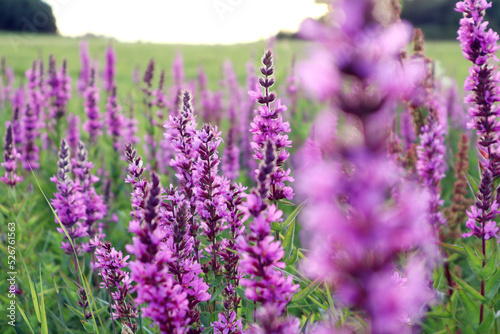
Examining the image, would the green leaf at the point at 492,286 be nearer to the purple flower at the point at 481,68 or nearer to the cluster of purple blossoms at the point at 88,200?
the purple flower at the point at 481,68

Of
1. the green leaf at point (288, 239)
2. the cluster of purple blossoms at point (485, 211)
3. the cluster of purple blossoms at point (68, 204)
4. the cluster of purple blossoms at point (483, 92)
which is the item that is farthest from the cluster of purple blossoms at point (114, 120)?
the cluster of purple blossoms at point (485, 211)

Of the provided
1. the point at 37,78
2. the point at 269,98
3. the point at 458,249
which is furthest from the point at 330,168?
the point at 37,78

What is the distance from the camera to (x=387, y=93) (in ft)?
3.32

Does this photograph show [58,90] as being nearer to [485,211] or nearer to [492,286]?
[485,211]

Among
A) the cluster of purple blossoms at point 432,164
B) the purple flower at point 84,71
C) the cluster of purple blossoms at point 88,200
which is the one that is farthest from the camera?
the purple flower at point 84,71

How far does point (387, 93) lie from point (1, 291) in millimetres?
4397

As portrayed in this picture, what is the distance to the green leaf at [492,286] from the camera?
8.78ft

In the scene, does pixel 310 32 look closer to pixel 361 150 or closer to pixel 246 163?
pixel 361 150

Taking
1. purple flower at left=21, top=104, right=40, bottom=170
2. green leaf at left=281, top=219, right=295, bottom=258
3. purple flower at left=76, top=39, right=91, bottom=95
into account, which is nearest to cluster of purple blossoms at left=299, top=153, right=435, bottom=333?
green leaf at left=281, top=219, right=295, bottom=258

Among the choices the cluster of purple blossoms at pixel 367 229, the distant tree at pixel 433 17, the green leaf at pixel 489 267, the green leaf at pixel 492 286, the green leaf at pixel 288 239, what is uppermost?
the distant tree at pixel 433 17

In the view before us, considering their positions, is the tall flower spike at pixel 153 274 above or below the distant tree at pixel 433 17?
below

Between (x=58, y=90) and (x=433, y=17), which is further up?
(x=433, y=17)

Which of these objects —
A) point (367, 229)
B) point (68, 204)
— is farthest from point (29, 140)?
point (367, 229)

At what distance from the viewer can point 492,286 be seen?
272 cm
